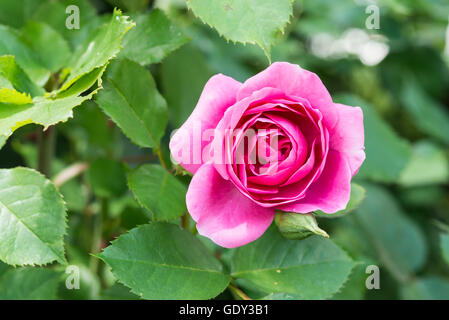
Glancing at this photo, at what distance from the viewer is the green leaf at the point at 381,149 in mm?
1014

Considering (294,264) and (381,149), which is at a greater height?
(294,264)

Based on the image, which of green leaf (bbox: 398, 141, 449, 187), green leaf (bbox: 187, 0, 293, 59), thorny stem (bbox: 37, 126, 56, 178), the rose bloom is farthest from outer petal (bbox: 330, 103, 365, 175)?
green leaf (bbox: 398, 141, 449, 187)

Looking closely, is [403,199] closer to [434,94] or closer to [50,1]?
[434,94]

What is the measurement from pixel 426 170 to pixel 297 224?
885 mm

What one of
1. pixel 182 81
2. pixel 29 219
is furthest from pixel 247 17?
pixel 182 81

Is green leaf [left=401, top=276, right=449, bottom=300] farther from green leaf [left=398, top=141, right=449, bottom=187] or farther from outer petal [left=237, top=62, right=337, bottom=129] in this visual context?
outer petal [left=237, top=62, right=337, bottom=129]

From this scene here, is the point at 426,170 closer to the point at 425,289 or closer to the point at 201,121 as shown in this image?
the point at 425,289

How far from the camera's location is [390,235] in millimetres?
1046

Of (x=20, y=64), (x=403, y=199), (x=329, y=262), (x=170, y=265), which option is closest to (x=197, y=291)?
(x=170, y=265)

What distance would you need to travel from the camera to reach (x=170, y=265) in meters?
0.50

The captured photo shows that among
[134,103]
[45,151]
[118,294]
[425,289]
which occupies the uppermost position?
[134,103]

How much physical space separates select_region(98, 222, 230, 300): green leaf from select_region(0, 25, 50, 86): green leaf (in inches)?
8.8

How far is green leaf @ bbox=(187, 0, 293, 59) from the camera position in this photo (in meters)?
0.48

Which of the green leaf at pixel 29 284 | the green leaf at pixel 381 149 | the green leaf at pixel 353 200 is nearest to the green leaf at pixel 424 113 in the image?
the green leaf at pixel 381 149
